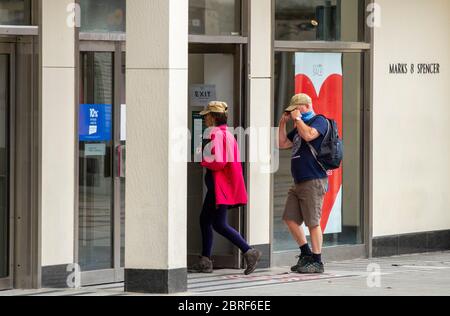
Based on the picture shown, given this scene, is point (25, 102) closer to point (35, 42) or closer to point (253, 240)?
point (35, 42)

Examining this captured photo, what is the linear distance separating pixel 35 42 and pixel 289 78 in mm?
3467

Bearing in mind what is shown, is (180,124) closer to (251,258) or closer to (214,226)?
(214,226)

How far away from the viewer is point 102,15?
1269 centimetres

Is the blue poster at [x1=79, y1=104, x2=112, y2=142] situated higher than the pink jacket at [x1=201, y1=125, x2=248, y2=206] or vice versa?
the blue poster at [x1=79, y1=104, x2=112, y2=142]

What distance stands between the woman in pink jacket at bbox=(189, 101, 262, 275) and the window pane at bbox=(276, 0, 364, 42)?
158cm

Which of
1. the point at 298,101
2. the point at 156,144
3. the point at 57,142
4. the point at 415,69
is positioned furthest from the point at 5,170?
the point at 415,69

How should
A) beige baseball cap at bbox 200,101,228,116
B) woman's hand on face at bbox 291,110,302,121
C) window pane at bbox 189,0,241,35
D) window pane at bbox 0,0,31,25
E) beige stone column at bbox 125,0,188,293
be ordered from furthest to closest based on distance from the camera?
window pane at bbox 189,0,241,35, woman's hand on face at bbox 291,110,302,121, beige baseball cap at bbox 200,101,228,116, window pane at bbox 0,0,31,25, beige stone column at bbox 125,0,188,293

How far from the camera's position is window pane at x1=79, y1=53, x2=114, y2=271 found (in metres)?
12.5

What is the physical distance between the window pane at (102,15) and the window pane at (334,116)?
2151 mm

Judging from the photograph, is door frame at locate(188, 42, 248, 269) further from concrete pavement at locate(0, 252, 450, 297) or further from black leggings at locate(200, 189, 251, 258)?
concrete pavement at locate(0, 252, 450, 297)

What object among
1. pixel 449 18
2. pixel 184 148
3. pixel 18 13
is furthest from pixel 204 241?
pixel 449 18

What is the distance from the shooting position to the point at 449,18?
1625cm

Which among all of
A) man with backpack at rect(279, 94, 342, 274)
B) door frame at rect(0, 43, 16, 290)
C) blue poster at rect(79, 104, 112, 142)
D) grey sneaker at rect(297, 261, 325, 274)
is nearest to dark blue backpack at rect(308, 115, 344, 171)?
man with backpack at rect(279, 94, 342, 274)

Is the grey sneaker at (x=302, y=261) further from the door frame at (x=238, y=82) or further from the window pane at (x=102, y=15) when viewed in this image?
the window pane at (x=102, y=15)
